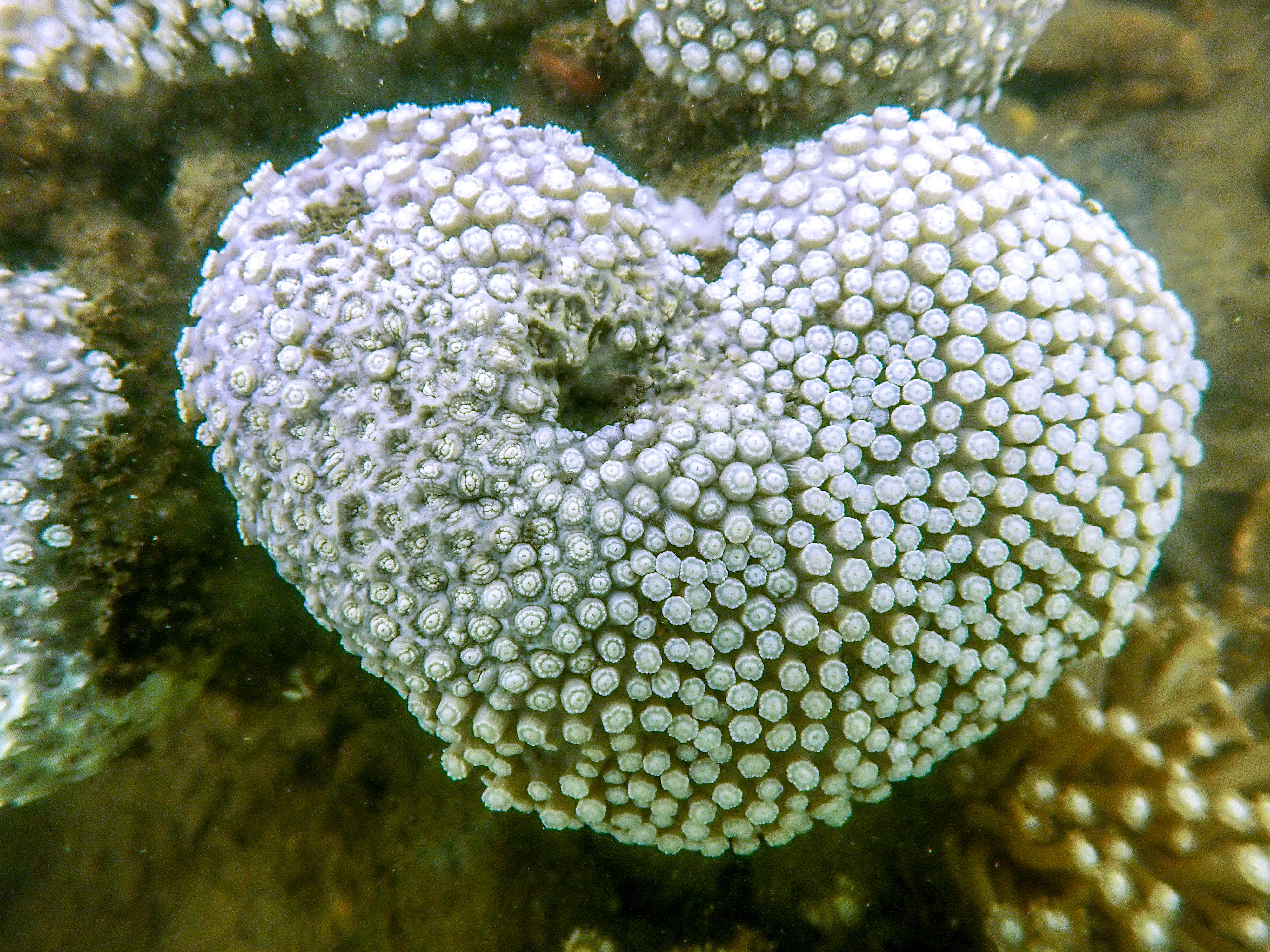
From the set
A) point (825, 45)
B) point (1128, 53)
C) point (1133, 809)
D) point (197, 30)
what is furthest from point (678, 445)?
point (1128, 53)

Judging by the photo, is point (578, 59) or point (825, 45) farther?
point (578, 59)

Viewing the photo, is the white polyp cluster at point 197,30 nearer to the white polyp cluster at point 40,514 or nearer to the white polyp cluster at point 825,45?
the white polyp cluster at point 825,45

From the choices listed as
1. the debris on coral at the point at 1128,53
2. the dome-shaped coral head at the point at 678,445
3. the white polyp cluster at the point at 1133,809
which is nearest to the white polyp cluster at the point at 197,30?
the dome-shaped coral head at the point at 678,445

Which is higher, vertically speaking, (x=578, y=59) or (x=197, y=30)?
(x=197, y=30)

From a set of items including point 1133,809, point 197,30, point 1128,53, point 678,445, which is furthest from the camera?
point 1128,53

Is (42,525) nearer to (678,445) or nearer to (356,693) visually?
(356,693)

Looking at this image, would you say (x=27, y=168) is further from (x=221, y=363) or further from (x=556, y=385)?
(x=556, y=385)
